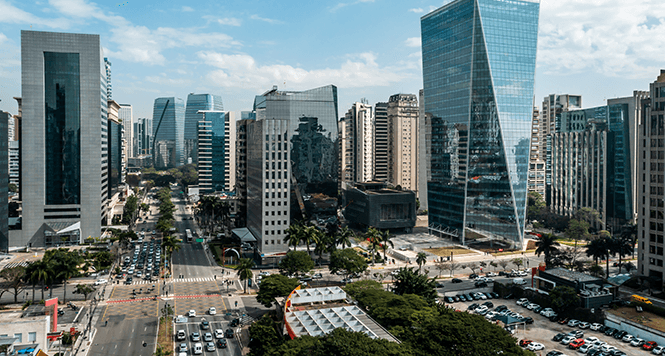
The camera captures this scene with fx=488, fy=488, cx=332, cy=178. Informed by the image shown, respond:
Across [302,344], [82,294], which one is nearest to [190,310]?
[82,294]

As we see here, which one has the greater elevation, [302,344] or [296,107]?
[296,107]

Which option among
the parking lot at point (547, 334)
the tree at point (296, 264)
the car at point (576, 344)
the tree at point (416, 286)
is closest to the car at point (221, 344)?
the tree at point (416, 286)

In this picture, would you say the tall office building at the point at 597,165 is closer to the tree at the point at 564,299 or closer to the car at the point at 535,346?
the tree at the point at 564,299

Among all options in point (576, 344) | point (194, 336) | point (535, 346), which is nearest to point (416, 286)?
point (535, 346)

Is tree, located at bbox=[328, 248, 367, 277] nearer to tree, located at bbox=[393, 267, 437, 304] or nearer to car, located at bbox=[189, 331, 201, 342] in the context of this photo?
tree, located at bbox=[393, 267, 437, 304]

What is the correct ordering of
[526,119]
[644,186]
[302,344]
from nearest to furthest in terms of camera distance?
[302,344]
[644,186]
[526,119]

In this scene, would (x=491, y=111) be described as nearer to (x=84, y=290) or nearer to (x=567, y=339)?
(x=567, y=339)

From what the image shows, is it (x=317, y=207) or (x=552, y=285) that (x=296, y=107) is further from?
(x=552, y=285)
